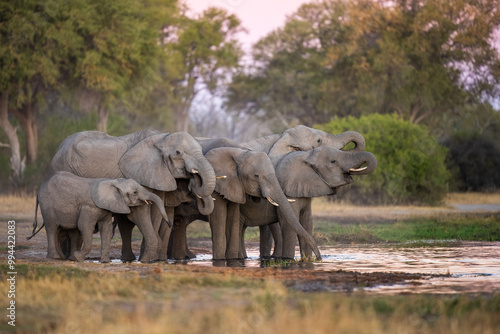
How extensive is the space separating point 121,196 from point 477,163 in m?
30.8

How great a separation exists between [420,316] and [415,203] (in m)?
23.8

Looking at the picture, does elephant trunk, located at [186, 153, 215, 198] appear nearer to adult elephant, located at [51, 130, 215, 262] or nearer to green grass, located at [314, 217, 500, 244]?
adult elephant, located at [51, 130, 215, 262]

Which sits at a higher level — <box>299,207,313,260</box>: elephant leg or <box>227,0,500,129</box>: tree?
<box>227,0,500,129</box>: tree

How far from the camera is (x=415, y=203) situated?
102 feet

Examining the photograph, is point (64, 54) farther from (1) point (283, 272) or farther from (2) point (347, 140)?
(1) point (283, 272)

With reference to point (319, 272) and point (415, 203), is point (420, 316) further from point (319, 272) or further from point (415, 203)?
point (415, 203)

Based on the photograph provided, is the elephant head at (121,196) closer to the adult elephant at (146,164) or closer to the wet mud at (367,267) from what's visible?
the adult elephant at (146,164)

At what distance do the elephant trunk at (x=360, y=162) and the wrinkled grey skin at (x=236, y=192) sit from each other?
4.45ft

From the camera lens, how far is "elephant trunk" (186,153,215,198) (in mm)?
13566

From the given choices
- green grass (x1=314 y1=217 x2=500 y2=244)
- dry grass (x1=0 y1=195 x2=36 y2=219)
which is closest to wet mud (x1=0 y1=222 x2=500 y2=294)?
green grass (x1=314 y1=217 x2=500 y2=244)

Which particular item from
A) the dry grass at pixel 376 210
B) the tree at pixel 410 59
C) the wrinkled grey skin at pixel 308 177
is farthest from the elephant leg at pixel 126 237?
the tree at pixel 410 59

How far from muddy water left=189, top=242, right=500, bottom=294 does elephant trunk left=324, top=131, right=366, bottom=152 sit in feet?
6.60


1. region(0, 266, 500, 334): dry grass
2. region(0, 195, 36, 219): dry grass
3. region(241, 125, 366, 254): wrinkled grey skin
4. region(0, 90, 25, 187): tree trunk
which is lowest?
region(0, 266, 500, 334): dry grass

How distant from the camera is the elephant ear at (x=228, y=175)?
14.4 meters
